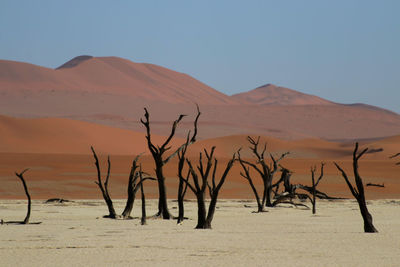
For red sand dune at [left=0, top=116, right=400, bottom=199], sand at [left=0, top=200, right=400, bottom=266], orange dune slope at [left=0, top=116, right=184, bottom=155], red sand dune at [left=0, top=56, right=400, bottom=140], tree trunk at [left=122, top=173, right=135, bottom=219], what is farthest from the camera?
red sand dune at [left=0, top=56, right=400, bottom=140]

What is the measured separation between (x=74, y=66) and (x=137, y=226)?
15355cm

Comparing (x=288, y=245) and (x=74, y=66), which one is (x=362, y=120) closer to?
(x=74, y=66)

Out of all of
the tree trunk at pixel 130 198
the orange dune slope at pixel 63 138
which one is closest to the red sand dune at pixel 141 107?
the orange dune slope at pixel 63 138

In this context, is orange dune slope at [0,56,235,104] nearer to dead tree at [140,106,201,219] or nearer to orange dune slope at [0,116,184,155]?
orange dune slope at [0,116,184,155]

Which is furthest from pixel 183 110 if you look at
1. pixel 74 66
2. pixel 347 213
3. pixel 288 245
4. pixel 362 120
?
pixel 288 245

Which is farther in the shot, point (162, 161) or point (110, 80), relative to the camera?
point (110, 80)

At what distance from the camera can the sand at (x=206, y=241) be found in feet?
39.8

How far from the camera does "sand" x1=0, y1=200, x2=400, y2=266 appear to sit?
12117 mm

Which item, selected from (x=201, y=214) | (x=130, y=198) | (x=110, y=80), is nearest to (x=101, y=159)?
(x=130, y=198)

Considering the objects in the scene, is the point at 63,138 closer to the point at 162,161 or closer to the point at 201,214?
the point at 162,161

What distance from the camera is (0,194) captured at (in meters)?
32.2

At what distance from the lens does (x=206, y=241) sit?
14906 mm

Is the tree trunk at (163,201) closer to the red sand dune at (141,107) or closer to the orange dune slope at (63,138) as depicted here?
the orange dune slope at (63,138)

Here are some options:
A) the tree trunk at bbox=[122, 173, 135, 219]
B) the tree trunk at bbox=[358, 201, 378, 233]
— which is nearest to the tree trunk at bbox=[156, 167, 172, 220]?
the tree trunk at bbox=[122, 173, 135, 219]
